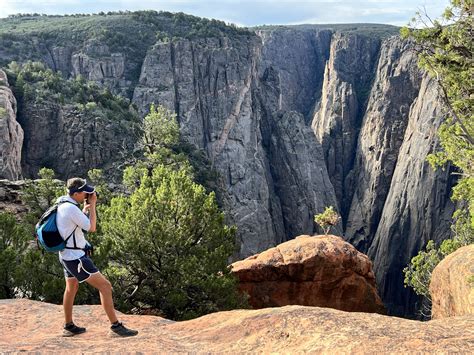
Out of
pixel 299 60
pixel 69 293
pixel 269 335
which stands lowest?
pixel 269 335

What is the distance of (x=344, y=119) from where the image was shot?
113 m

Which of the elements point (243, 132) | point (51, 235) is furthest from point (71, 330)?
point (243, 132)

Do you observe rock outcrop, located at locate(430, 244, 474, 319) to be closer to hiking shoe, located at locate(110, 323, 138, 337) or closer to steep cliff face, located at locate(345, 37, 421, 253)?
hiking shoe, located at locate(110, 323, 138, 337)

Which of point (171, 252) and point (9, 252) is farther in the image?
point (171, 252)

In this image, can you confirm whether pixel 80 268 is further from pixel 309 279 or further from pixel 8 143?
pixel 8 143

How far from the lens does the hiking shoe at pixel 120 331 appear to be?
8461mm

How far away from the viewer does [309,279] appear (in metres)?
25.8

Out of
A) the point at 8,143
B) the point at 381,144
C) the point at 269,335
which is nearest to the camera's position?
the point at 269,335

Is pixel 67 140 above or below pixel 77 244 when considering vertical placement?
below

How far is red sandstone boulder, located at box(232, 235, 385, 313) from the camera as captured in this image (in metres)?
25.7

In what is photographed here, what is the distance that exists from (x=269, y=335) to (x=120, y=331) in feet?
9.17

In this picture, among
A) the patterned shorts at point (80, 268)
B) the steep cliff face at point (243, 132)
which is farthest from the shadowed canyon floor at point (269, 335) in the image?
the steep cliff face at point (243, 132)

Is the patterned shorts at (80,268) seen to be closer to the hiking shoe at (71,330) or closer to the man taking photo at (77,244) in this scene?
the man taking photo at (77,244)

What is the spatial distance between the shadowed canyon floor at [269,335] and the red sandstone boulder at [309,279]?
54.2 ft
